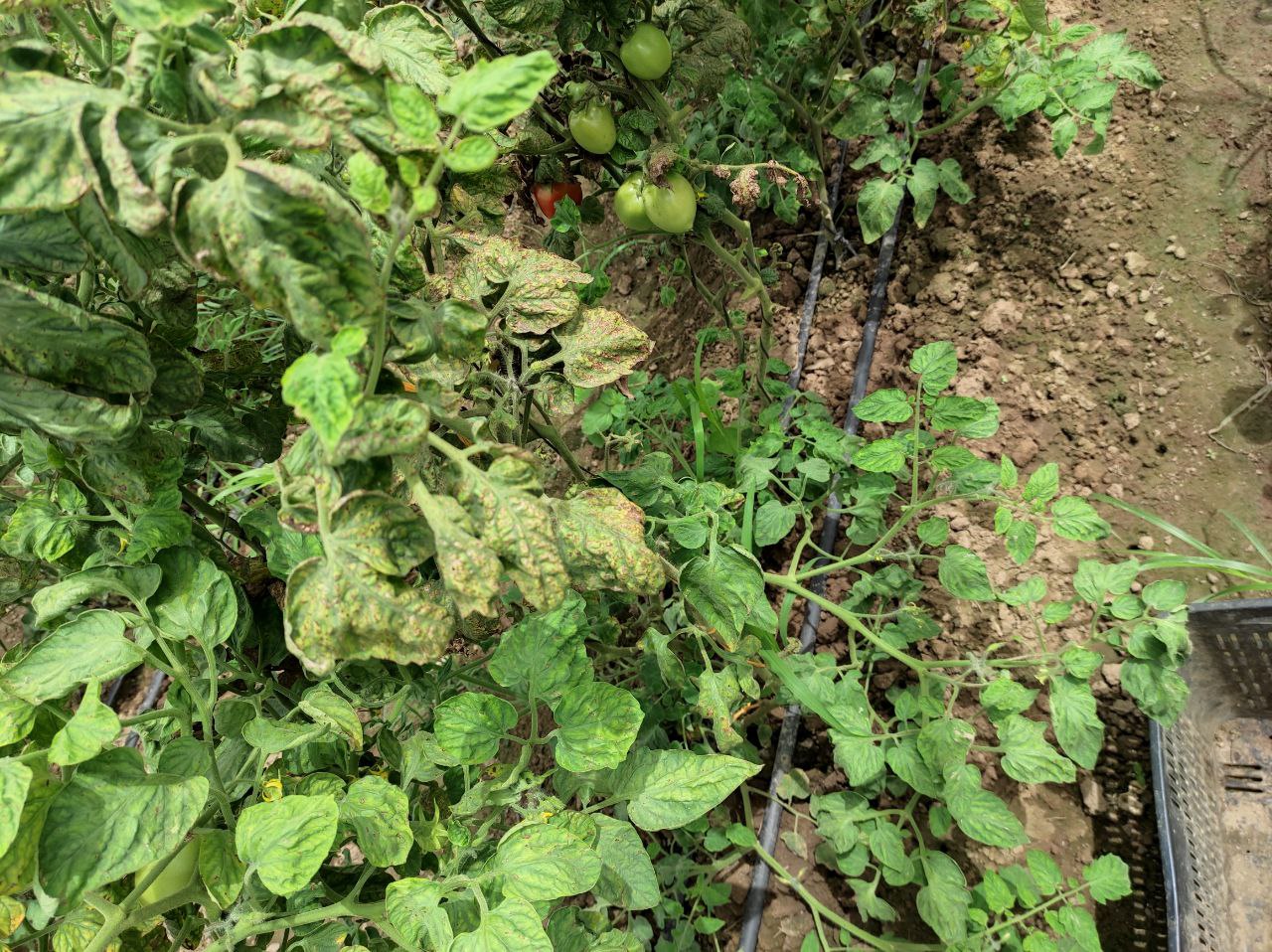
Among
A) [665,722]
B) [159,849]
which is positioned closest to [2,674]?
[159,849]

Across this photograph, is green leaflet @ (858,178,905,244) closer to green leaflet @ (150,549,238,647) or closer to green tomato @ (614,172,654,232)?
green tomato @ (614,172,654,232)

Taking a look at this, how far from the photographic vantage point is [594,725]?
788 mm

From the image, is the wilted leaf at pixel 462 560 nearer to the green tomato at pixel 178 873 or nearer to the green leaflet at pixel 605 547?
the green leaflet at pixel 605 547

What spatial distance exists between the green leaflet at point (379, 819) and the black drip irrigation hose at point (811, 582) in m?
0.92

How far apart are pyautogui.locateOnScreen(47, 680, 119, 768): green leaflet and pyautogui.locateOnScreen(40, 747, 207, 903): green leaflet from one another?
4 centimetres

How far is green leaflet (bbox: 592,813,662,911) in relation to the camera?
80 centimetres

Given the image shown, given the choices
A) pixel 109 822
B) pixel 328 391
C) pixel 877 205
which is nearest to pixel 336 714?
pixel 109 822

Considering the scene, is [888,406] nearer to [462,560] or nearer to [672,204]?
[672,204]

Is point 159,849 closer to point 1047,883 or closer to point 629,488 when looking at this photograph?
point 629,488

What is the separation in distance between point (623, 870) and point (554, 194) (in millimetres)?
1142

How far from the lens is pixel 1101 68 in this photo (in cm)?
148

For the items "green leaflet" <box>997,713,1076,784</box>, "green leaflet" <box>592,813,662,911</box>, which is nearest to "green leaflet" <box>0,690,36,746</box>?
"green leaflet" <box>592,813,662,911</box>

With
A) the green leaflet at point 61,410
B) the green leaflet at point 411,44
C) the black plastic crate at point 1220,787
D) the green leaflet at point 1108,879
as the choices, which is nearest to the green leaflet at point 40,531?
the green leaflet at point 61,410

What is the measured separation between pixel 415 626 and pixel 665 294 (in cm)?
142
